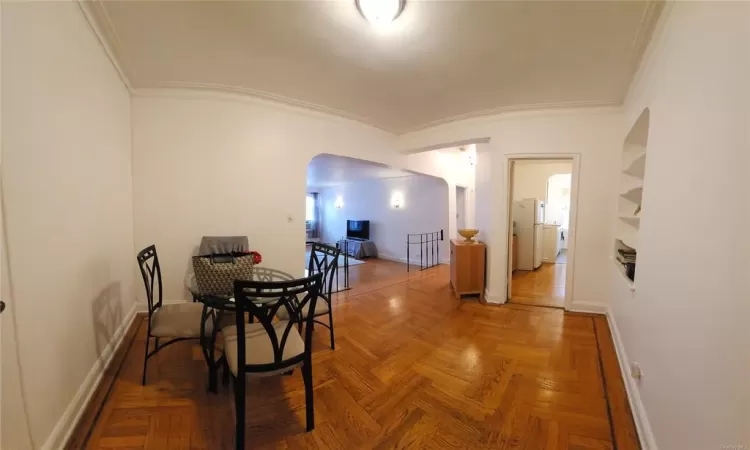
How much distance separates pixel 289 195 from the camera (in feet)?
11.3

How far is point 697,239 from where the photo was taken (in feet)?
3.62

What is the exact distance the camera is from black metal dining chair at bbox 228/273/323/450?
1323mm

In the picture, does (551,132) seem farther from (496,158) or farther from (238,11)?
(238,11)

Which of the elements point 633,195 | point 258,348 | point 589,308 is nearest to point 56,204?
point 258,348

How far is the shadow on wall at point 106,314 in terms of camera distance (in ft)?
6.25

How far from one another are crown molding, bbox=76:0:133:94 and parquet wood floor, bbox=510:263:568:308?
16.4ft

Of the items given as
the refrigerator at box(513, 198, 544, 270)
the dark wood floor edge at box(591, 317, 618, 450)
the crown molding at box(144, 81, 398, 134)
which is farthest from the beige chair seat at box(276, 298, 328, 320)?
the refrigerator at box(513, 198, 544, 270)

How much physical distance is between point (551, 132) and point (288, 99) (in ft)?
10.9

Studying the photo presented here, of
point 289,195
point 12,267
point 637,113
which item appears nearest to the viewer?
point 12,267

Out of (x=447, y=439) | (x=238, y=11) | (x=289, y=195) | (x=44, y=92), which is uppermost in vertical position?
(x=238, y=11)

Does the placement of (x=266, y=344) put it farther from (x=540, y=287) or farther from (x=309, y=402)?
(x=540, y=287)

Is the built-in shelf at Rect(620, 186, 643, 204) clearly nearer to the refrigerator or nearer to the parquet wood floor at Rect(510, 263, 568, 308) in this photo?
the parquet wood floor at Rect(510, 263, 568, 308)

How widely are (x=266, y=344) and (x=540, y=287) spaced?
4476 millimetres

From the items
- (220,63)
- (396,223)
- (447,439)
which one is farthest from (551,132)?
(396,223)
